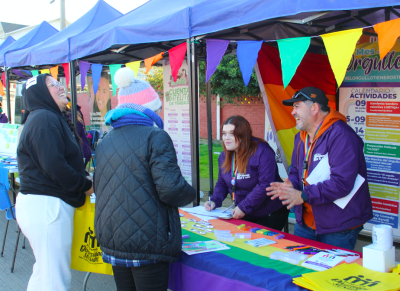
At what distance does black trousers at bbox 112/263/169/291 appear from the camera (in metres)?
1.62

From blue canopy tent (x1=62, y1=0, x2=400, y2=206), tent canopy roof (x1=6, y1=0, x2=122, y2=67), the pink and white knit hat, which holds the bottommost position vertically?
the pink and white knit hat

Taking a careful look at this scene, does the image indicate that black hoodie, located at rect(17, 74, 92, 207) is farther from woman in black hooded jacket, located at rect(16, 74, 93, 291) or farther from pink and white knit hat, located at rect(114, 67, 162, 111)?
pink and white knit hat, located at rect(114, 67, 162, 111)

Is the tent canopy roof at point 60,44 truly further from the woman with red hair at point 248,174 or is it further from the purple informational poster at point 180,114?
the woman with red hair at point 248,174

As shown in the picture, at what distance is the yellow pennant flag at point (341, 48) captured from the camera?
2.10 m

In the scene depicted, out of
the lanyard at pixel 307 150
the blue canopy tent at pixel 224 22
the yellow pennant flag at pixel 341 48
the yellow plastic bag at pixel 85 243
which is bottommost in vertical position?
the yellow plastic bag at pixel 85 243

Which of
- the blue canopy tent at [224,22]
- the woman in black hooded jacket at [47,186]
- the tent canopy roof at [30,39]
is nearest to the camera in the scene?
the woman in black hooded jacket at [47,186]

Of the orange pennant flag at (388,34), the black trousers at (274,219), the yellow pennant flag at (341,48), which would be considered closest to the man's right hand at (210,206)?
the black trousers at (274,219)

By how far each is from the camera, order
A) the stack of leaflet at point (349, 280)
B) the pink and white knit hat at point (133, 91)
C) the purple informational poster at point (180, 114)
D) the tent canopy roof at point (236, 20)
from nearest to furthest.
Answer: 1. the stack of leaflet at point (349, 280)
2. the pink and white knit hat at point (133, 91)
3. the tent canopy roof at point (236, 20)
4. the purple informational poster at point (180, 114)

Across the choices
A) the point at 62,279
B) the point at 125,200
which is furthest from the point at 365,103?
the point at 62,279

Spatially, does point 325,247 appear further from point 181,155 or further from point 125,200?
point 181,155

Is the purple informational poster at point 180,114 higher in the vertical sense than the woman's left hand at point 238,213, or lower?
higher

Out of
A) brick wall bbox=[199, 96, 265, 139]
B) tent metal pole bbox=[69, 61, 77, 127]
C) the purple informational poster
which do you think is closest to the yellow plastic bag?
the purple informational poster

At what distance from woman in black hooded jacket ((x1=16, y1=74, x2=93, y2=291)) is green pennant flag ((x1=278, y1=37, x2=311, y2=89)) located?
5.23ft

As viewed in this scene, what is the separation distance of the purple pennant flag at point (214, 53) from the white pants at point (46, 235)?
1647 mm
